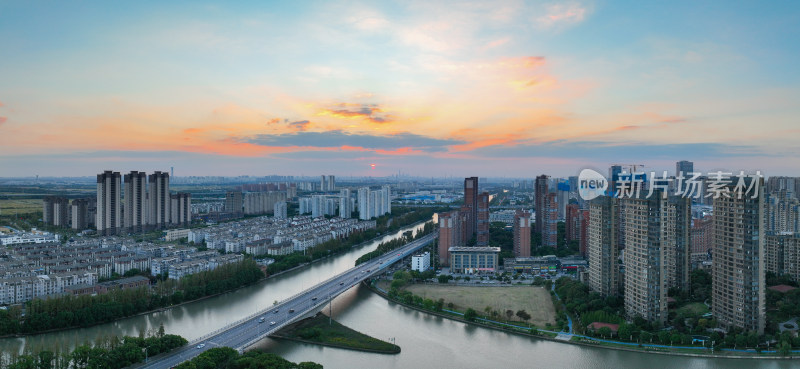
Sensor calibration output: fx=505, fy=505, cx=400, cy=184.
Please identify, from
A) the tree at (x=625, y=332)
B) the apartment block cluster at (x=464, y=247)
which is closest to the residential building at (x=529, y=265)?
the apartment block cluster at (x=464, y=247)

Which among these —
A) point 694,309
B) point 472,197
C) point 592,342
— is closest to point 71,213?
point 472,197

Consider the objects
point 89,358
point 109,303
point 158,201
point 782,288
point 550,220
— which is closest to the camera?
point 89,358

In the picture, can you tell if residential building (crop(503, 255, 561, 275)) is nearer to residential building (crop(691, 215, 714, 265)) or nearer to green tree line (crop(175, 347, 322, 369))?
residential building (crop(691, 215, 714, 265))

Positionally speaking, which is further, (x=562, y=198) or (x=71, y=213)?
(x=562, y=198)

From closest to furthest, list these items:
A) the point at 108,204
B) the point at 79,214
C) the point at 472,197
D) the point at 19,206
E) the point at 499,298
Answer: the point at 499,298 < the point at 472,197 < the point at 108,204 < the point at 79,214 < the point at 19,206

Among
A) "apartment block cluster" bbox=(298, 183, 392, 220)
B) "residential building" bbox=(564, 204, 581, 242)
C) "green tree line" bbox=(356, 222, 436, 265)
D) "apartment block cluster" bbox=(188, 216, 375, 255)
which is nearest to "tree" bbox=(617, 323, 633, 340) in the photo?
"green tree line" bbox=(356, 222, 436, 265)

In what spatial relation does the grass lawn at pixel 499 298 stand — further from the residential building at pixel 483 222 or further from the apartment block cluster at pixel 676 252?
the residential building at pixel 483 222

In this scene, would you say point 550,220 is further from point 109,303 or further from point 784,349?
point 109,303
